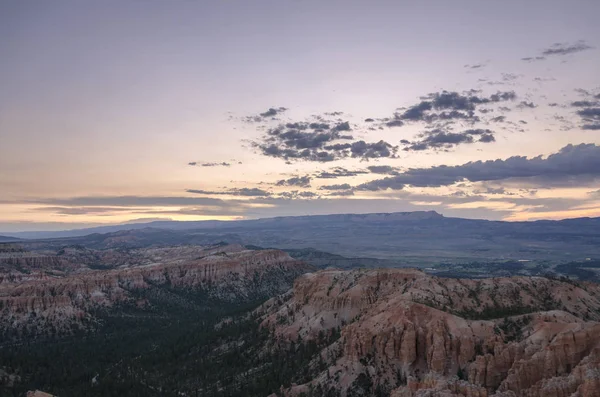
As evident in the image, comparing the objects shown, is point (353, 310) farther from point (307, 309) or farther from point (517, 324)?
point (517, 324)

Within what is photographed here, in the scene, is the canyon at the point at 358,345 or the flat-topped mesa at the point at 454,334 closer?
the flat-topped mesa at the point at 454,334

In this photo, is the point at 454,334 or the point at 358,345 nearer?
the point at 454,334

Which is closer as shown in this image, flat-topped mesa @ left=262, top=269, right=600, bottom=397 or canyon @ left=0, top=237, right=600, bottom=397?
flat-topped mesa @ left=262, top=269, right=600, bottom=397

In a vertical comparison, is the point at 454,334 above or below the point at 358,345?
above

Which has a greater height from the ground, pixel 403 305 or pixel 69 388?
pixel 403 305

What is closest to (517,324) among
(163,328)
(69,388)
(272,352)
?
(272,352)

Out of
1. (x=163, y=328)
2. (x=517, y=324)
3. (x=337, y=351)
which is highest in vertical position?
(x=517, y=324)

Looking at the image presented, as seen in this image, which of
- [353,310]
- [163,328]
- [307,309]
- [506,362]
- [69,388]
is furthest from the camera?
[163,328]

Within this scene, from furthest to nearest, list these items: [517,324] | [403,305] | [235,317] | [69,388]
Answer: [235,317] → [69,388] → [403,305] → [517,324]
